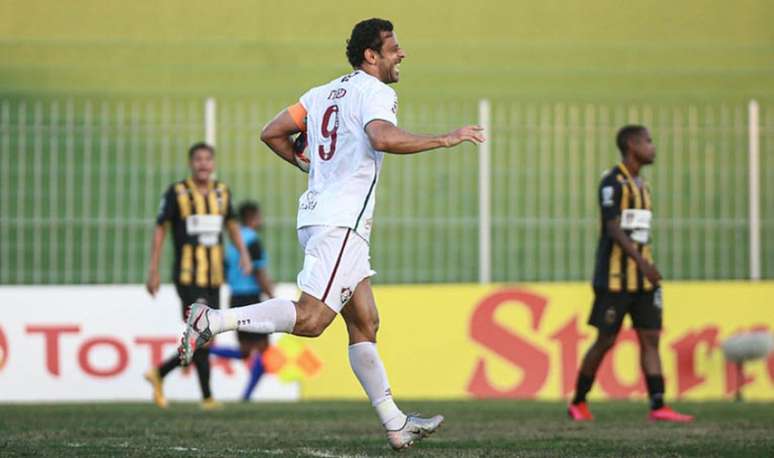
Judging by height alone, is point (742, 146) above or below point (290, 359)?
above

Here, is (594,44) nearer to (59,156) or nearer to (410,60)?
(410,60)

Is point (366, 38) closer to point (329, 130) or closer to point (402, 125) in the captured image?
point (329, 130)

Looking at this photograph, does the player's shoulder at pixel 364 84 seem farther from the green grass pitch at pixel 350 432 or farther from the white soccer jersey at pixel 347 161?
the green grass pitch at pixel 350 432

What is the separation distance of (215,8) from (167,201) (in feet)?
27.9

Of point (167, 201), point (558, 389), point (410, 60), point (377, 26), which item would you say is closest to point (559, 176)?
point (558, 389)

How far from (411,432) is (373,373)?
0.33m

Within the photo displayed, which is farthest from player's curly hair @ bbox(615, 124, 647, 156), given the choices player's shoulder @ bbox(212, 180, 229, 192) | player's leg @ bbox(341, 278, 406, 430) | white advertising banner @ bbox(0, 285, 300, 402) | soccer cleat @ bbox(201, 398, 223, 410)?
white advertising banner @ bbox(0, 285, 300, 402)

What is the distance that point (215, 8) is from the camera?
20.2 m

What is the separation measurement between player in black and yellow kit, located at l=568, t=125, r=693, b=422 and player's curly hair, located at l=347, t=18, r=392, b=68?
11.6 feet

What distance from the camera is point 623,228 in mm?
10578

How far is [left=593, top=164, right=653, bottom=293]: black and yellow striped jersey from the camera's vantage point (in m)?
10.5

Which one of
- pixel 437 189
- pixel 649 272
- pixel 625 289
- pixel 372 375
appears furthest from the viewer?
pixel 437 189

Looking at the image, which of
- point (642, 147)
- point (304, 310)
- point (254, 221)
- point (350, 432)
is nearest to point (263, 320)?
point (304, 310)

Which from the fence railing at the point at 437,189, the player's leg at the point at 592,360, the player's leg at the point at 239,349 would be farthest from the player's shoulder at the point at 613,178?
the fence railing at the point at 437,189
